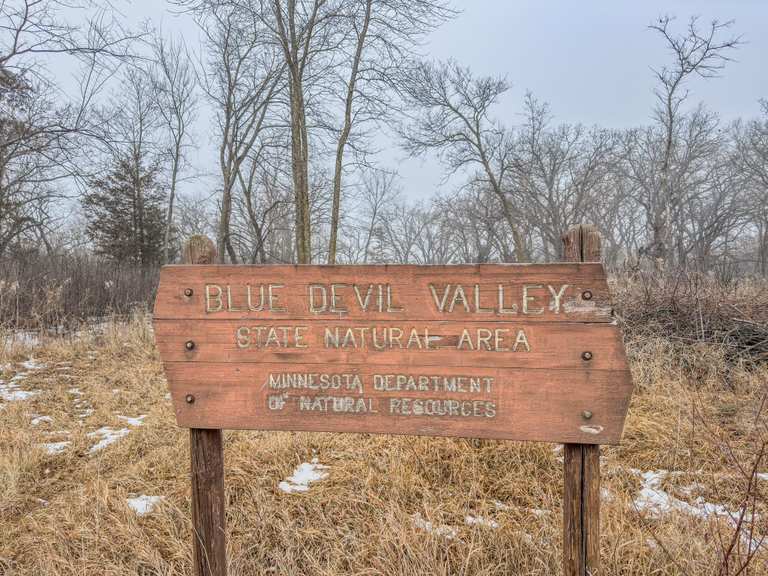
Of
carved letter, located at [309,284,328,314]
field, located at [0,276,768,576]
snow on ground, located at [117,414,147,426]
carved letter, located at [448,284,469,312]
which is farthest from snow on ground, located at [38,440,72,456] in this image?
carved letter, located at [448,284,469,312]

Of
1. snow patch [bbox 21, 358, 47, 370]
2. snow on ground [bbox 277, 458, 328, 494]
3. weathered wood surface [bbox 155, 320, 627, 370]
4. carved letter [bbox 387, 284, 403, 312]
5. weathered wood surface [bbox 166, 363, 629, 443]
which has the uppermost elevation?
carved letter [bbox 387, 284, 403, 312]

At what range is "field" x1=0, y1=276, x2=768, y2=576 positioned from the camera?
2117 mm

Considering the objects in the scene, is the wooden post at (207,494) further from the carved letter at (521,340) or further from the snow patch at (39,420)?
the snow patch at (39,420)

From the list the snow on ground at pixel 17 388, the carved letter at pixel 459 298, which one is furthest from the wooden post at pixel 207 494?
the snow on ground at pixel 17 388

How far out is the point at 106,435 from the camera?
4020 mm

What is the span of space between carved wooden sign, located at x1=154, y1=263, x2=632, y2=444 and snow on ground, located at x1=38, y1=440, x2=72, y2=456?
280cm

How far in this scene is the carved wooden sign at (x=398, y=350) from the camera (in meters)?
1.50

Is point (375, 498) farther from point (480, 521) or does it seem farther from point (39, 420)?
point (39, 420)

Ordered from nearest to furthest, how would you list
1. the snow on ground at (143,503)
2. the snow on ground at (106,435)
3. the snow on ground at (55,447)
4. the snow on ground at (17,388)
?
the snow on ground at (143,503) < the snow on ground at (55,447) < the snow on ground at (106,435) < the snow on ground at (17,388)

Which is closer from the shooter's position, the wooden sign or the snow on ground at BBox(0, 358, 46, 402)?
the wooden sign

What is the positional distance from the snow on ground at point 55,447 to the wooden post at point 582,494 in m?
3.95

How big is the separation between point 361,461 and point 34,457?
2.54 m

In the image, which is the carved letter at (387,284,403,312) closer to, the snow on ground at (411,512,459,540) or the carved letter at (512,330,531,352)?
the carved letter at (512,330,531,352)

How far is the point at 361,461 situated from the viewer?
317cm
